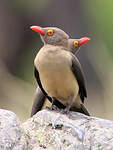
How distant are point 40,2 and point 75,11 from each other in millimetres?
1597

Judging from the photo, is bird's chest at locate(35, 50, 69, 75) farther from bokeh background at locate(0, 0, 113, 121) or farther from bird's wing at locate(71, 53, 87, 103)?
bokeh background at locate(0, 0, 113, 121)

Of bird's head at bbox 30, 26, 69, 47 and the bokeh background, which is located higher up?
bird's head at bbox 30, 26, 69, 47

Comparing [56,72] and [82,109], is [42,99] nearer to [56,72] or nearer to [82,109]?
[82,109]

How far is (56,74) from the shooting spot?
718 cm

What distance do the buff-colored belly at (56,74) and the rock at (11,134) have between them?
1073 mm

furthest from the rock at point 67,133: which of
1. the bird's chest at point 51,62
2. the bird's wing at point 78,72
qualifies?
the bird's wing at point 78,72

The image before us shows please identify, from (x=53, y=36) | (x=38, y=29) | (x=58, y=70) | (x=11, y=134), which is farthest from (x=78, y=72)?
(x=11, y=134)

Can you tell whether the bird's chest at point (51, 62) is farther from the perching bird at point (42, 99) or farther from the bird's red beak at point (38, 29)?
the perching bird at point (42, 99)

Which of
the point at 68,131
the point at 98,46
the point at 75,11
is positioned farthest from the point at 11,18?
the point at 68,131

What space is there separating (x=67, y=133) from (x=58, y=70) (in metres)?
1.02

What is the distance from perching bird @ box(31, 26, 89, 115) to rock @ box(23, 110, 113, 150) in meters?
0.47

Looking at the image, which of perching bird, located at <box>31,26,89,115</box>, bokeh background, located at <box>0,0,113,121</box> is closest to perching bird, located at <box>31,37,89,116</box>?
perching bird, located at <box>31,26,89,115</box>

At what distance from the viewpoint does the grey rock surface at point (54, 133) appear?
6.03 metres

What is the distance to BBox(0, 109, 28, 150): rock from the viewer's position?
587 cm
